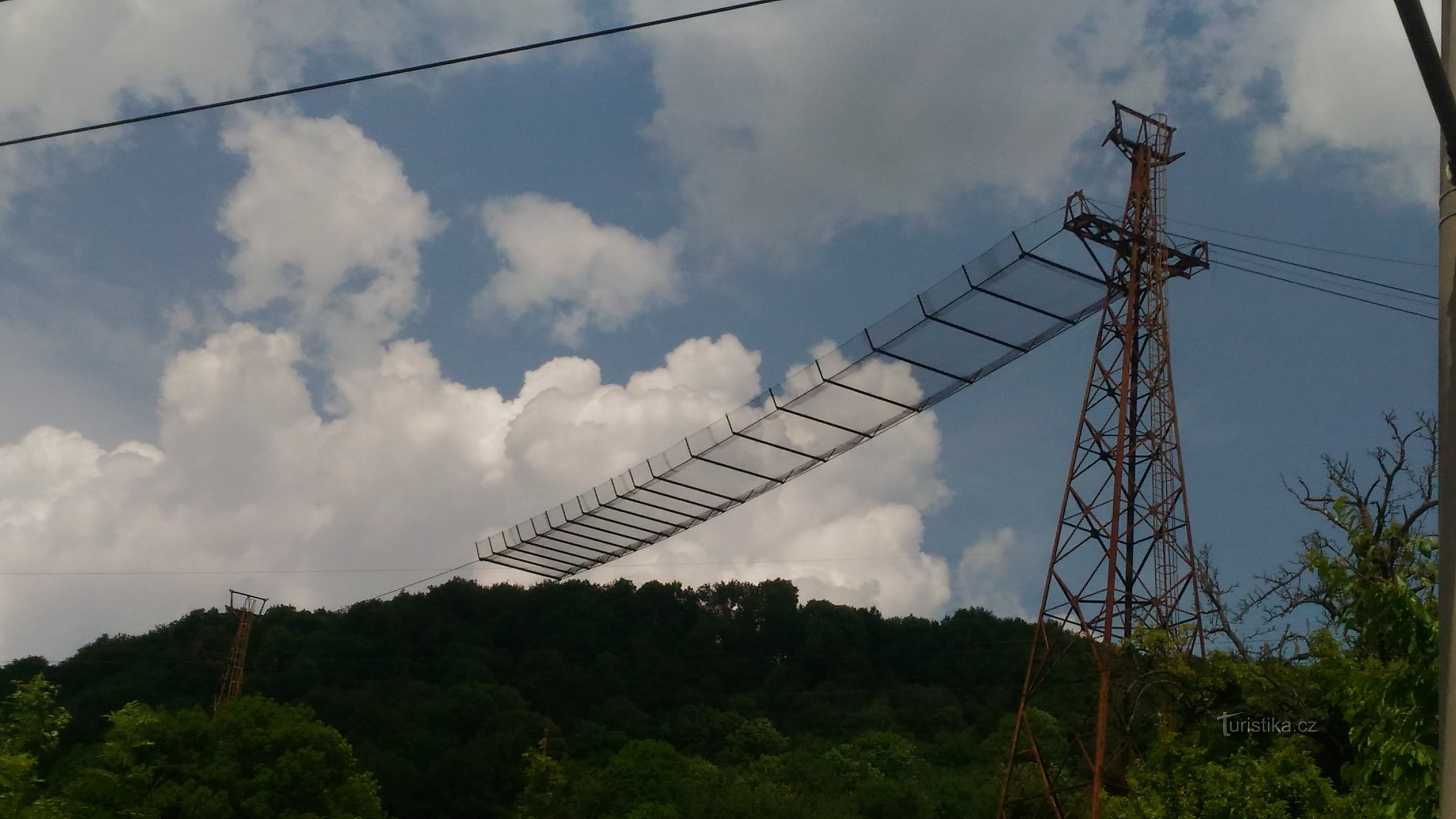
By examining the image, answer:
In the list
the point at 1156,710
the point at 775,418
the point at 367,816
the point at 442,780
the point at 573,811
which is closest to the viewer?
the point at 1156,710

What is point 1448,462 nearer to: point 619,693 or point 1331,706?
point 1331,706

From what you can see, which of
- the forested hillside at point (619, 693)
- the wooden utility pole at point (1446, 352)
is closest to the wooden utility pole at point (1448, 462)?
the wooden utility pole at point (1446, 352)

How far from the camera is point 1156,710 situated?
25.0 meters

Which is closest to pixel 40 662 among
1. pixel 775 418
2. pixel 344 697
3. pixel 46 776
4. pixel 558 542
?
pixel 344 697

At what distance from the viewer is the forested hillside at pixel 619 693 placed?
73.4m

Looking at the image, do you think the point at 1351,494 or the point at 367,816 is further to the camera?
the point at 367,816

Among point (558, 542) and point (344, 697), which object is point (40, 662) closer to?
point (344, 697)

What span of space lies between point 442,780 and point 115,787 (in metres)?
38.2
